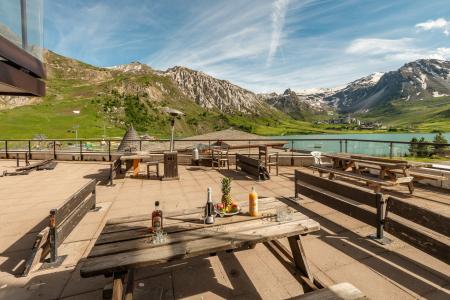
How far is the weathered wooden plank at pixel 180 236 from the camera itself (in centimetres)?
241

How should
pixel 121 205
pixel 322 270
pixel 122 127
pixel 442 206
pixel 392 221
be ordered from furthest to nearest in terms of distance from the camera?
pixel 122 127, pixel 121 205, pixel 442 206, pixel 392 221, pixel 322 270

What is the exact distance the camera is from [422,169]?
304 inches

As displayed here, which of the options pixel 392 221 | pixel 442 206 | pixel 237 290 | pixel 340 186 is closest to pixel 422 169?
pixel 442 206

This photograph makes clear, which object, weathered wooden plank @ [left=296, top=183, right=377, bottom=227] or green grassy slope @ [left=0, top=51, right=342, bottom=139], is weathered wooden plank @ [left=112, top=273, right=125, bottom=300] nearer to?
weathered wooden plank @ [left=296, top=183, right=377, bottom=227]

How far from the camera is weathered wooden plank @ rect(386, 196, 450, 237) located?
291 centimetres

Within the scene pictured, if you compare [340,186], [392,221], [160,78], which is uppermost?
[160,78]

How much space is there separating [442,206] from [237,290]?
18.8ft

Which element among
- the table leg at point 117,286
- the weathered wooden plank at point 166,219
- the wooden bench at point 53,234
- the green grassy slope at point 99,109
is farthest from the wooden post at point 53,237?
the green grassy slope at point 99,109

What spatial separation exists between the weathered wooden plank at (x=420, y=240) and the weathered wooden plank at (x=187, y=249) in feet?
4.88

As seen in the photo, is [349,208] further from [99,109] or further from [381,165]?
[99,109]

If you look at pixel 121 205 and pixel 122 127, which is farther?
pixel 122 127

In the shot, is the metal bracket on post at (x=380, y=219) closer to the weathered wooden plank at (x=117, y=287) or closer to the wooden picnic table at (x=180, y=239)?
the wooden picnic table at (x=180, y=239)

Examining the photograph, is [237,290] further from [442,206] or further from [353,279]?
[442,206]

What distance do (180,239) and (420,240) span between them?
10.2 ft
